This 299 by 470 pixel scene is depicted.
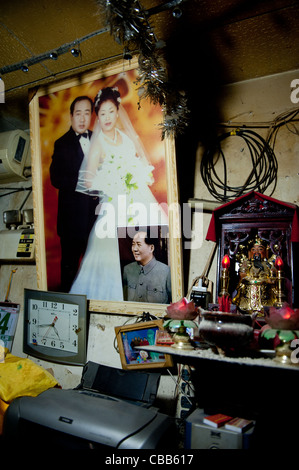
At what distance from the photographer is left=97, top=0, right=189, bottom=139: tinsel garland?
141cm

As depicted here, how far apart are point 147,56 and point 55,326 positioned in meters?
2.01

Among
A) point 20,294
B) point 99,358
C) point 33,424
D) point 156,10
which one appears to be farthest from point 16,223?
point 156,10

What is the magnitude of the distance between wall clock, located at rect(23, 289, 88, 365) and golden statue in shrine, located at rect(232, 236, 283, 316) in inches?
45.6

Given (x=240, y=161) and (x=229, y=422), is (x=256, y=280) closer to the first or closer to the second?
(x=229, y=422)

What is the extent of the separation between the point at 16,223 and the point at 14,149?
27.8 inches

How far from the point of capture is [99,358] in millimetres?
2236

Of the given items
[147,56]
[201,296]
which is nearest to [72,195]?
[147,56]

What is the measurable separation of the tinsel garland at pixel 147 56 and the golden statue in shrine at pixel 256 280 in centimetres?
88

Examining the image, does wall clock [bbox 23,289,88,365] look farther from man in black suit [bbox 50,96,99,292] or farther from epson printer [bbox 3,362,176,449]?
epson printer [bbox 3,362,176,449]

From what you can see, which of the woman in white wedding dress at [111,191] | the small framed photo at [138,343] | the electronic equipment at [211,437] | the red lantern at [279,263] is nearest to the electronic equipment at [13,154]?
the woman in white wedding dress at [111,191]

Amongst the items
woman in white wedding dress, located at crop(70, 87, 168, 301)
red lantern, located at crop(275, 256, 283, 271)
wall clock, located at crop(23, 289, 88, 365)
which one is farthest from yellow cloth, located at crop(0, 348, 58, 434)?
red lantern, located at crop(275, 256, 283, 271)

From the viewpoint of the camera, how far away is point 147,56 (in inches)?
65.6

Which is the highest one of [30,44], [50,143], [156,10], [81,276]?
[30,44]
